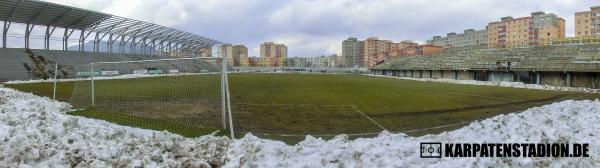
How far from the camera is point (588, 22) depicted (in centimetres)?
11044

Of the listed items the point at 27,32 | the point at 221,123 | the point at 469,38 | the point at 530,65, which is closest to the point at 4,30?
the point at 27,32

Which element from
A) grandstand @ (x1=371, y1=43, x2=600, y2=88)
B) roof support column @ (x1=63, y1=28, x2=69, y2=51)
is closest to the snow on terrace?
grandstand @ (x1=371, y1=43, x2=600, y2=88)

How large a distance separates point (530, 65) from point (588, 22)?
3180 inches

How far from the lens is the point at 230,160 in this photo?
677 centimetres

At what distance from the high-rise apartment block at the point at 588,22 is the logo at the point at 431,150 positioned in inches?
4909

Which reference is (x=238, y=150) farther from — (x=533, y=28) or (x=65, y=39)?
(x=533, y=28)

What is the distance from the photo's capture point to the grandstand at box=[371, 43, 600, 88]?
4238cm

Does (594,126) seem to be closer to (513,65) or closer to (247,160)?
(247,160)

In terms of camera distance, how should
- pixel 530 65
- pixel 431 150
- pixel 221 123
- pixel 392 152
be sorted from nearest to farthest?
pixel 392 152 → pixel 431 150 → pixel 221 123 → pixel 530 65

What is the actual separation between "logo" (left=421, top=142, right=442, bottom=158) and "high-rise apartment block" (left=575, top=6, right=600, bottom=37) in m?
125

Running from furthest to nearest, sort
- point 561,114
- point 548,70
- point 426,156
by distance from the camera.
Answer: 1. point 548,70
2. point 561,114
3. point 426,156

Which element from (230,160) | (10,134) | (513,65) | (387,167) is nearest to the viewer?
(387,167)

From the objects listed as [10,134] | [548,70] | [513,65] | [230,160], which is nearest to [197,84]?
[10,134]

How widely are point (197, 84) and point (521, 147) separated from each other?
59.8 ft
